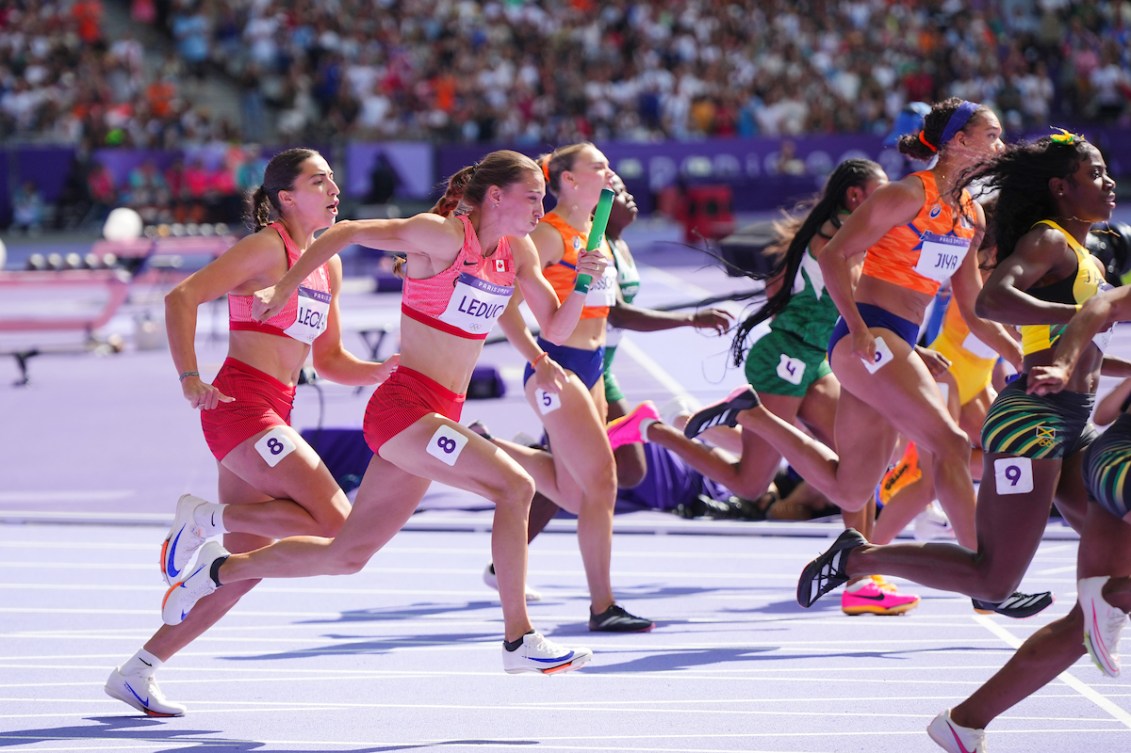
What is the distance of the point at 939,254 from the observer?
6.11 m

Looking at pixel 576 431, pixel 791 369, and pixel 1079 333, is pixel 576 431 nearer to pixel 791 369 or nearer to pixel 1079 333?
pixel 791 369

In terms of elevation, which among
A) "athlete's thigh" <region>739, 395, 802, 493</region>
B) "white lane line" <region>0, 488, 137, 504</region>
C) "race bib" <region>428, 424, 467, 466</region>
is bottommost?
"white lane line" <region>0, 488, 137, 504</region>

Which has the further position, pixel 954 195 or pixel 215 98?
pixel 215 98

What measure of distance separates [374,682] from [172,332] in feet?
4.79

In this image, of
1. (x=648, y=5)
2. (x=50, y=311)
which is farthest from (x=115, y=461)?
(x=648, y=5)

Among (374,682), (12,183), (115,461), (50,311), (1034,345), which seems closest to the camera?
(1034,345)

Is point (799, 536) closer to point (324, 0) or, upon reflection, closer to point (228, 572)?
point (228, 572)

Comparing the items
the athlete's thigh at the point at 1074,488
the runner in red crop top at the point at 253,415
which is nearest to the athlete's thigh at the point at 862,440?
the athlete's thigh at the point at 1074,488

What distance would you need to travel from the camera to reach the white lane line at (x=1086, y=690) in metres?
4.85

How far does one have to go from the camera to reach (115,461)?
34.0ft

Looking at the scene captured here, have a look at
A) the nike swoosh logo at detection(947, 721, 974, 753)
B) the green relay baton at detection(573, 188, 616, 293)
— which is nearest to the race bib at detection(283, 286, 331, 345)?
the green relay baton at detection(573, 188, 616, 293)

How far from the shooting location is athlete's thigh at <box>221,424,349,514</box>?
5.04 metres

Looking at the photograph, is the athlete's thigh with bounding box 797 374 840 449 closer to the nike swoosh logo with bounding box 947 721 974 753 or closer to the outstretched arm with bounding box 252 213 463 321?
the outstretched arm with bounding box 252 213 463 321

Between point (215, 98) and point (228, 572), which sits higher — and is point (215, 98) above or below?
below
